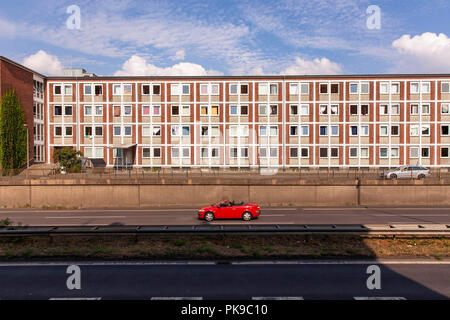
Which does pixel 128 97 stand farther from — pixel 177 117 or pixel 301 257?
pixel 301 257

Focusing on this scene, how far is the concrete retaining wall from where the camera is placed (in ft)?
88.4

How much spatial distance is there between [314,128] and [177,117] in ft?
64.2

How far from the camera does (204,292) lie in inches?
321

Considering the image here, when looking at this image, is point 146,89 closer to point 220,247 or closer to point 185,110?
point 185,110

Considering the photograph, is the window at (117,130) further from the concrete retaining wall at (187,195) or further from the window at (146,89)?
the concrete retaining wall at (187,195)

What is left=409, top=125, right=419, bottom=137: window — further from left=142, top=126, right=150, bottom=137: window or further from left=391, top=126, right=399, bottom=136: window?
left=142, top=126, right=150, bottom=137: window

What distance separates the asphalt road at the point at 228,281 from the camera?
7992mm

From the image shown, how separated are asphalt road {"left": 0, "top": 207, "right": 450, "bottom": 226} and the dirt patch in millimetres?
6442

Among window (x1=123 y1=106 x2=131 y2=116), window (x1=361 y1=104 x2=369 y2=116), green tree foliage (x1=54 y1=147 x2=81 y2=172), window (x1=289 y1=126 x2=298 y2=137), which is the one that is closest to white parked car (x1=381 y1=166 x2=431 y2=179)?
window (x1=361 y1=104 x2=369 y2=116)

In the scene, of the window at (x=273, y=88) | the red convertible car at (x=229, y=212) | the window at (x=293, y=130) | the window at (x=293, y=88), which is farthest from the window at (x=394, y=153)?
the red convertible car at (x=229, y=212)

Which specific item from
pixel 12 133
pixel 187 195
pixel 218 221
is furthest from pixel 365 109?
pixel 12 133

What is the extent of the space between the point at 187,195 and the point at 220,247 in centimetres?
1559

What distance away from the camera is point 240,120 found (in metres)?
43.8

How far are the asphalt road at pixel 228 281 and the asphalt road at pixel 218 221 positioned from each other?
8.81m
